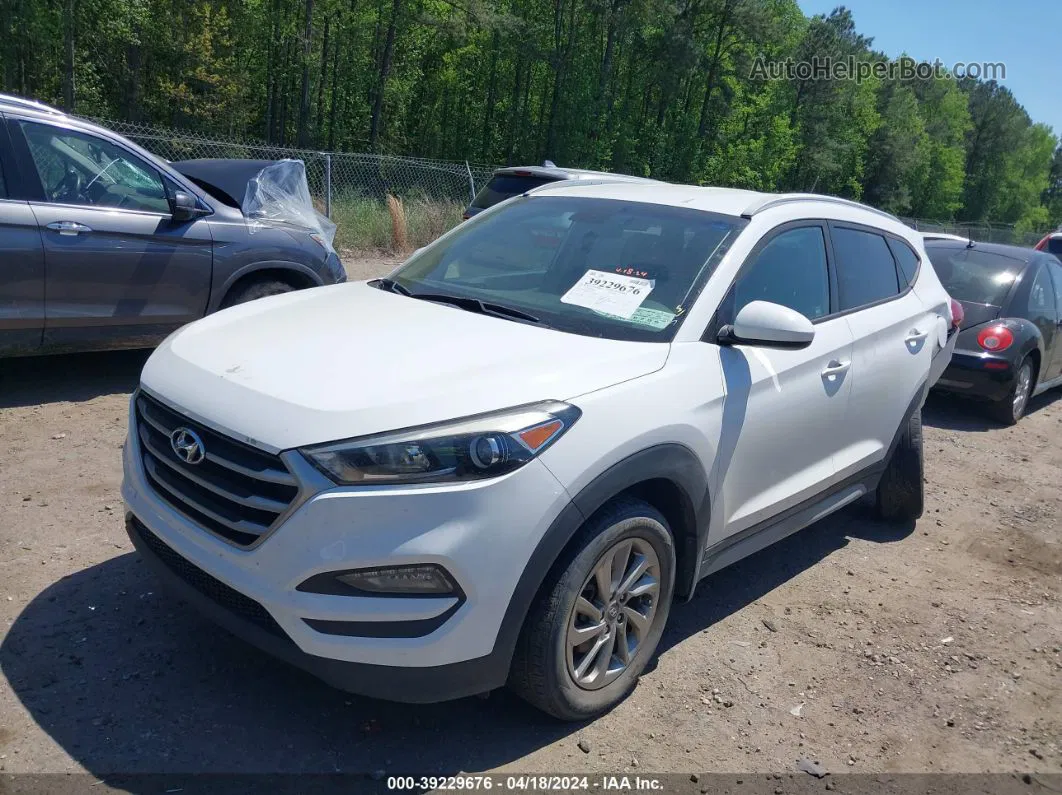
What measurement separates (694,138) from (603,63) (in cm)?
743

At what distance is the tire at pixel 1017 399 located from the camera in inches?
316

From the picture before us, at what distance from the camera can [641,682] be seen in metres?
3.38

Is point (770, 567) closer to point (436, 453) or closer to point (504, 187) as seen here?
point (436, 453)

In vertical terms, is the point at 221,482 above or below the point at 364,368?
below

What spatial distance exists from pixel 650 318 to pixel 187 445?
5.61 ft

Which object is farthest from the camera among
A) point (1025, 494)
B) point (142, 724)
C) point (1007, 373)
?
point (1007, 373)

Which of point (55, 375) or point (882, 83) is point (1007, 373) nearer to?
point (55, 375)

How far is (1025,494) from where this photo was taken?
6266 mm

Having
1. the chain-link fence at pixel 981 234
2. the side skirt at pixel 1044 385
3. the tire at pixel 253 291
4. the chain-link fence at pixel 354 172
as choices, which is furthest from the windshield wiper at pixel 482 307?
the chain-link fence at pixel 981 234

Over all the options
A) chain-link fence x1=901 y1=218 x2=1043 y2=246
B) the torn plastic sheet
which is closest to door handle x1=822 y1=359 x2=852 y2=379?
the torn plastic sheet

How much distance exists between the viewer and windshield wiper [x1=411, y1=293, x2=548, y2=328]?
132 inches

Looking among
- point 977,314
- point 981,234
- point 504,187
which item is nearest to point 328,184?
point 504,187

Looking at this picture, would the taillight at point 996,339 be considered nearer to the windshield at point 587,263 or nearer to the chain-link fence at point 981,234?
the windshield at point 587,263

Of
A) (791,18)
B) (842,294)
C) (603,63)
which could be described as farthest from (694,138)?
(842,294)
